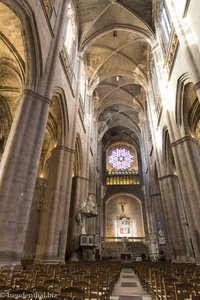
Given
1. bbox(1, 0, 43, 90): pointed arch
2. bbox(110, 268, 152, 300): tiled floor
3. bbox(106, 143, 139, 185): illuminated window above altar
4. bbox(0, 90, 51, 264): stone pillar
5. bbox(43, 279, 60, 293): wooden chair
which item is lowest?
bbox(110, 268, 152, 300): tiled floor

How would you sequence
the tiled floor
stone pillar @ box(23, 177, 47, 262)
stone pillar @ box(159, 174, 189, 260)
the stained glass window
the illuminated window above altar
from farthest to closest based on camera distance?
the stained glass window < the illuminated window above altar < stone pillar @ box(23, 177, 47, 262) < stone pillar @ box(159, 174, 189, 260) < the tiled floor

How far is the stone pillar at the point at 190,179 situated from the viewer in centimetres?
985

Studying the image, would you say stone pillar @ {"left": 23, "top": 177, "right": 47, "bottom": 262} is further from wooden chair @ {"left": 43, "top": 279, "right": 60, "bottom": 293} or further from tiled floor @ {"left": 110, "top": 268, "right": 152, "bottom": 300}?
wooden chair @ {"left": 43, "top": 279, "right": 60, "bottom": 293}

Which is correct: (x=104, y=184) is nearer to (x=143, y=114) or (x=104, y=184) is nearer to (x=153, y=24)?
(x=143, y=114)

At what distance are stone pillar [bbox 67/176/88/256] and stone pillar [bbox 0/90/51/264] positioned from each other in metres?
7.95

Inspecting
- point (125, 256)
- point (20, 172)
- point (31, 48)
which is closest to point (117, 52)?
point (31, 48)

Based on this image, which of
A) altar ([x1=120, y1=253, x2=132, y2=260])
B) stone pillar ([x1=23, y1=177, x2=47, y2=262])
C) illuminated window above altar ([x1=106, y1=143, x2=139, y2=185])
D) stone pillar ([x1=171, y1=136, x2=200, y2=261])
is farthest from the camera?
illuminated window above altar ([x1=106, y1=143, x2=139, y2=185])

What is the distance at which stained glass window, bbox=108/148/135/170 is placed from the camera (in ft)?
114

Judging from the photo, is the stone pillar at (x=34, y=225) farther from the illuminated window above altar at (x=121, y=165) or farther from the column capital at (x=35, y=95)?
the illuminated window above altar at (x=121, y=165)

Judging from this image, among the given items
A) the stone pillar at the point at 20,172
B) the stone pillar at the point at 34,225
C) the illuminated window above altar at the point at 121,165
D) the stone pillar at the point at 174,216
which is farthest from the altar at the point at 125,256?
the stone pillar at the point at 20,172

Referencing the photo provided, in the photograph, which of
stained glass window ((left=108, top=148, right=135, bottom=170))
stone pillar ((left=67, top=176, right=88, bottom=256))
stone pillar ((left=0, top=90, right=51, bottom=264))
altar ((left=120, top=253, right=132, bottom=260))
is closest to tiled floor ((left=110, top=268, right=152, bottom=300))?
stone pillar ((left=0, top=90, right=51, bottom=264))

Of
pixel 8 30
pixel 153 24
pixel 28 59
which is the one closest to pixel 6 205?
pixel 28 59

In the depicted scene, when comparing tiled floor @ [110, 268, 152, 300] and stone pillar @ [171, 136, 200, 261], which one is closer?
tiled floor @ [110, 268, 152, 300]

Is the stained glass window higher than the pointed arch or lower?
higher
